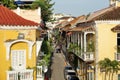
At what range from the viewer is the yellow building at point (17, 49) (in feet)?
81.4

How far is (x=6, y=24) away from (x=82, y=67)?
20.3 meters

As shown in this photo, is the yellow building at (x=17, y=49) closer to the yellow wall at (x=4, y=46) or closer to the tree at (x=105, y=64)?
the yellow wall at (x=4, y=46)

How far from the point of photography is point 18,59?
2530 cm

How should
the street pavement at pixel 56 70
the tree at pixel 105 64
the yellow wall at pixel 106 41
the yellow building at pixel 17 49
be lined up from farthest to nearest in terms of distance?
the street pavement at pixel 56 70 < the yellow wall at pixel 106 41 < the tree at pixel 105 64 < the yellow building at pixel 17 49

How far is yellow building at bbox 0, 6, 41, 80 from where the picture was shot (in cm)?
2480

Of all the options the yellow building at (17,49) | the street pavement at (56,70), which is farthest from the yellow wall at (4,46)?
the street pavement at (56,70)

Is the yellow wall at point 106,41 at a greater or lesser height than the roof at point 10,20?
lesser

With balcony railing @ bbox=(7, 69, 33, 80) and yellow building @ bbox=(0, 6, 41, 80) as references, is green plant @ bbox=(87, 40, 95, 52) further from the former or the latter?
balcony railing @ bbox=(7, 69, 33, 80)

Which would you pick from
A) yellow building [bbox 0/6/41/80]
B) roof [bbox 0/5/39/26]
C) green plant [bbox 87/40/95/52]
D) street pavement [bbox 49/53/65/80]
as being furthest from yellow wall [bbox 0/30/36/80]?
street pavement [bbox 49/53/65/80]

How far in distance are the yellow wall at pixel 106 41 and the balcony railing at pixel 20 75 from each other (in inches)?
380

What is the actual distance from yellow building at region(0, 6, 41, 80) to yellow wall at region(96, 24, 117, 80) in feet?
28.9

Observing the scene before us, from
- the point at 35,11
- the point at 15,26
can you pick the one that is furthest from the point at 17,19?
the point at 35,11

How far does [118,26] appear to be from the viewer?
3250cm

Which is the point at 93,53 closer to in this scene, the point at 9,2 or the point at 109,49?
the point at 109,49
